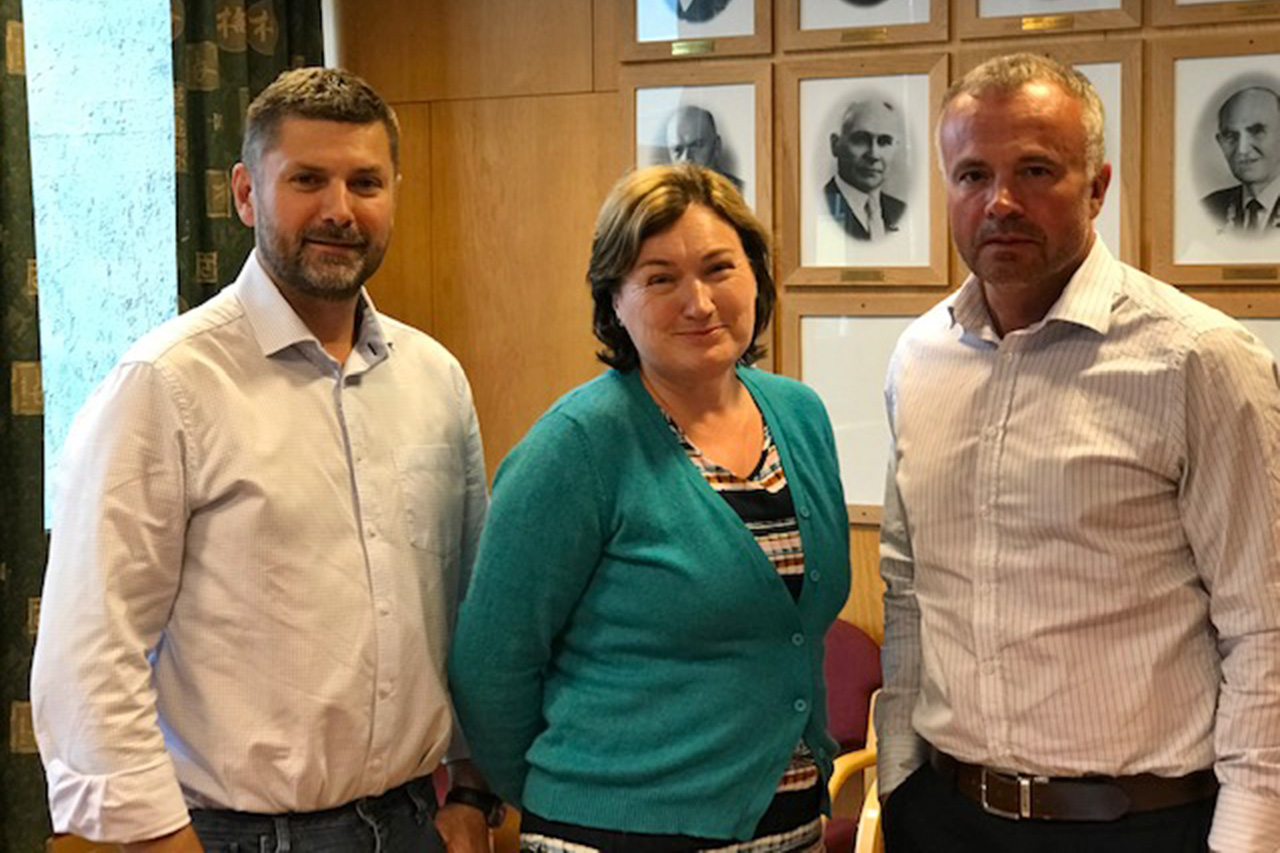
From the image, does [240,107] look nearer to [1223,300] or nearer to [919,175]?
[919,175]

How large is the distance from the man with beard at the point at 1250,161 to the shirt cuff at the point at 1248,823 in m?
2.34

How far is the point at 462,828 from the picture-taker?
2236 mm

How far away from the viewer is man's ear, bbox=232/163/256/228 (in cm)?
213

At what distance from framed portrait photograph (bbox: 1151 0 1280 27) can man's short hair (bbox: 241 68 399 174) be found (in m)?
2.52

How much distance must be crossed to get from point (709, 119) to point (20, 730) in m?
2.49

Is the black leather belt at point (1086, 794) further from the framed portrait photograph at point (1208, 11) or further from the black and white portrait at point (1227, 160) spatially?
the framed portrait photograph at point (1208, 11)

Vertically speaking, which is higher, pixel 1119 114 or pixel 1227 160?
pixel 1119 114

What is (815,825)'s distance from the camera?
2.06m

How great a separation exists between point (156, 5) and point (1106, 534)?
10.3 feet

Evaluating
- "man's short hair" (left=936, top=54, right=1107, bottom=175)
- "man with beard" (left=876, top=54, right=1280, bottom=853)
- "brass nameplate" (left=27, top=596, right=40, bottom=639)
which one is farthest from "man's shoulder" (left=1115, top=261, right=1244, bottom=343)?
"brass nameplate" (left=27, top=596, right=40, bottom=639)

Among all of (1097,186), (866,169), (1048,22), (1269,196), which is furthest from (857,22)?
(1097,186)

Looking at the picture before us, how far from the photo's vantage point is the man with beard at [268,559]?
1879mm

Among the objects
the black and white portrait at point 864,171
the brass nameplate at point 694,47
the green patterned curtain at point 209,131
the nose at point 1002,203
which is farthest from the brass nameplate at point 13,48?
the nose at point 1002,203

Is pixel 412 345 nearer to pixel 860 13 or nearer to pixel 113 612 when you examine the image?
pixel 113 612
